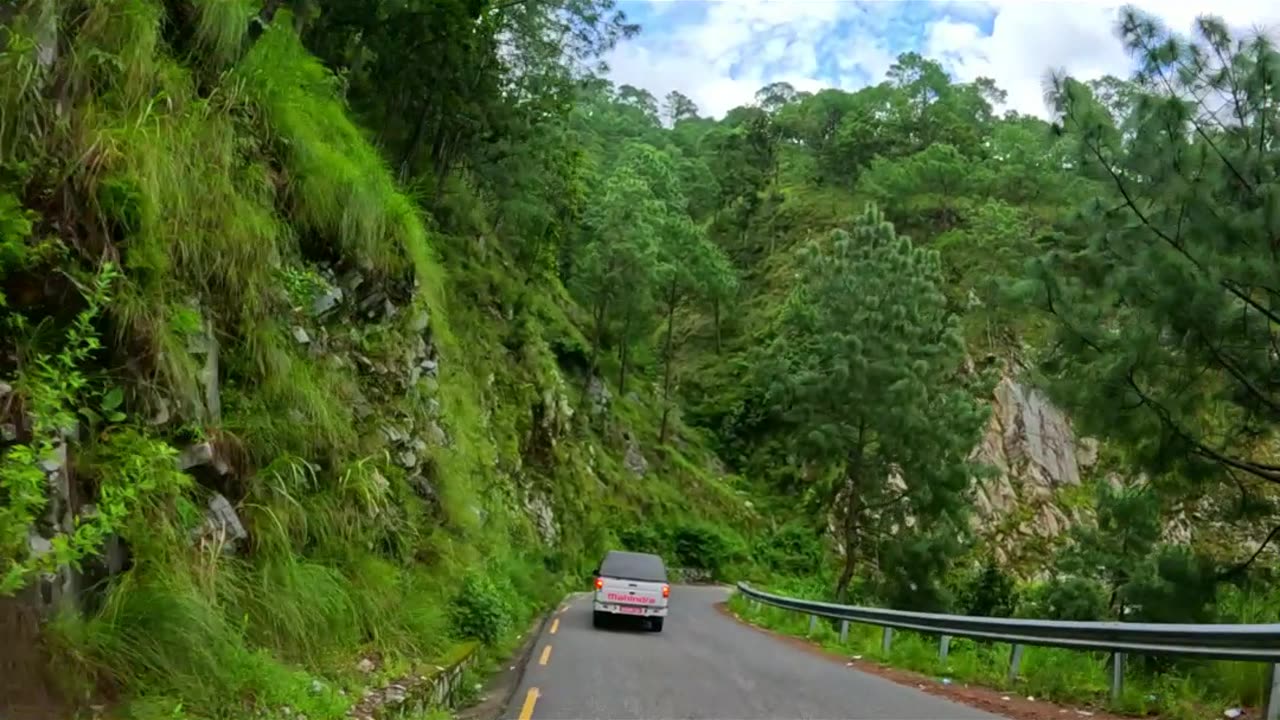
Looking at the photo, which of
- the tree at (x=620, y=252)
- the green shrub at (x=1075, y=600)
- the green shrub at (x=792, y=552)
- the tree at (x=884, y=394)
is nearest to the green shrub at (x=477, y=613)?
the green shrub at (x=1075, y=600)

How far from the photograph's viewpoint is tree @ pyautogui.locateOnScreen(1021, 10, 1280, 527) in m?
10.7

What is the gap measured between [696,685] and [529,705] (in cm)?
248

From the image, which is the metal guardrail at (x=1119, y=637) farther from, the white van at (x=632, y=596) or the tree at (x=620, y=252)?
the tree at (x=620, y=252)

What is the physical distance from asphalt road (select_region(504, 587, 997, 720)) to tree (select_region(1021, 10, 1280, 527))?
459cm

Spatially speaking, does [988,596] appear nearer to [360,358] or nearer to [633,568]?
[633,568]

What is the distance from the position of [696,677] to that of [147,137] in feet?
28.7

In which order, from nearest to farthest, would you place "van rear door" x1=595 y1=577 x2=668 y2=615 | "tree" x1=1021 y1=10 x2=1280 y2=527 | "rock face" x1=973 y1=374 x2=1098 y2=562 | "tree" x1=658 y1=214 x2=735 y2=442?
"tree" x1=1021 y1=10 x2=1280 y2=527, "van rear door" x1=595 y1=577 x2=668 y2=615, "rock face" x1=973 y1=374 x2=1098 y2=562, "tree" x1=658 y1=214 x2=735 y2=442

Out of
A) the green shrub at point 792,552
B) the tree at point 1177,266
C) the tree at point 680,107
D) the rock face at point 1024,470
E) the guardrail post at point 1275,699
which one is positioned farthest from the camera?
the tree at point 680,107

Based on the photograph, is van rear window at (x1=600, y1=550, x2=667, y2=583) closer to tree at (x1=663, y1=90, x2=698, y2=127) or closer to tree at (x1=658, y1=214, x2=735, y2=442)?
tree at (x1=658, y1=214, x2=735, y2=442)

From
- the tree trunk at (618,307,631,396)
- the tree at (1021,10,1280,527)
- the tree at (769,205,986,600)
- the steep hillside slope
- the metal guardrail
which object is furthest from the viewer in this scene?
the tree trunk at (618,307,631,396)

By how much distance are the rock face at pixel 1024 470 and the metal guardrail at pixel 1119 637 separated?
36.0m

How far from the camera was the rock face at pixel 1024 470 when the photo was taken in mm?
49656

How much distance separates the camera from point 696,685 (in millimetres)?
11398

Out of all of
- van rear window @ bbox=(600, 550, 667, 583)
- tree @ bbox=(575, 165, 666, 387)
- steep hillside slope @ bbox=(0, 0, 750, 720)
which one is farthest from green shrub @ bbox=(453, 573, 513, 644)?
tree @ bbox=(575, 165, 666, 387)
